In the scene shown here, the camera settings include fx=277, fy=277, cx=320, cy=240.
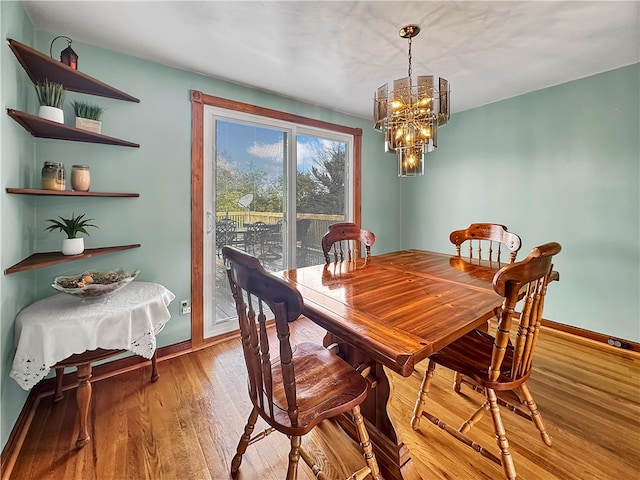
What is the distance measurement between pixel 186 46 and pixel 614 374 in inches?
155

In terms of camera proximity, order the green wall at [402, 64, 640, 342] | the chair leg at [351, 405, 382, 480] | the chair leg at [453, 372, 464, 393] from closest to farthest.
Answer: the chair leg at [351, 405, 382, 480], the chair leg at [453, 372, 464, 393], the green wall at [402, 64, 640, 342]

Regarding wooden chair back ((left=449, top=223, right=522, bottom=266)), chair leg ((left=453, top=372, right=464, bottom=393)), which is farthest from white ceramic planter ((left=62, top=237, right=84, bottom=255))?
wooden chair back ((left=449, top=223, right=522, bottom=266))

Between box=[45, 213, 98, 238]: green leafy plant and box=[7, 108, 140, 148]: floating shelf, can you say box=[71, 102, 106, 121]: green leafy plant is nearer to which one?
box=[7, 108, 140, 148]: floating shelf

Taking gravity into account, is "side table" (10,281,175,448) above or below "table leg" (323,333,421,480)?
above

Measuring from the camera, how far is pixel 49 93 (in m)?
1.64

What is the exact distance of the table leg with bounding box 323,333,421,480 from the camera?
1246 millimetres

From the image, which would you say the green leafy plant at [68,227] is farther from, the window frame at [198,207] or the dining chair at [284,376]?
the dining chair at [284,376]

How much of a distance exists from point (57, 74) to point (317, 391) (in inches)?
93.1

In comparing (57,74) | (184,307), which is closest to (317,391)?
(184,307)

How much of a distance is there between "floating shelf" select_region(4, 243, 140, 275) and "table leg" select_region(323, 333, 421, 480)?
174 centimetres

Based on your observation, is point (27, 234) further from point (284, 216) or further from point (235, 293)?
point (284, 216)

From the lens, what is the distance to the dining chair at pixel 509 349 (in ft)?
3.39

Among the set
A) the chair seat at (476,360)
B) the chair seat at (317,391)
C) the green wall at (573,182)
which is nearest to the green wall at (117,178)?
the chair seat at (317,391)

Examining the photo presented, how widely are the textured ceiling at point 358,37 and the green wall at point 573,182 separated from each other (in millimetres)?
307
